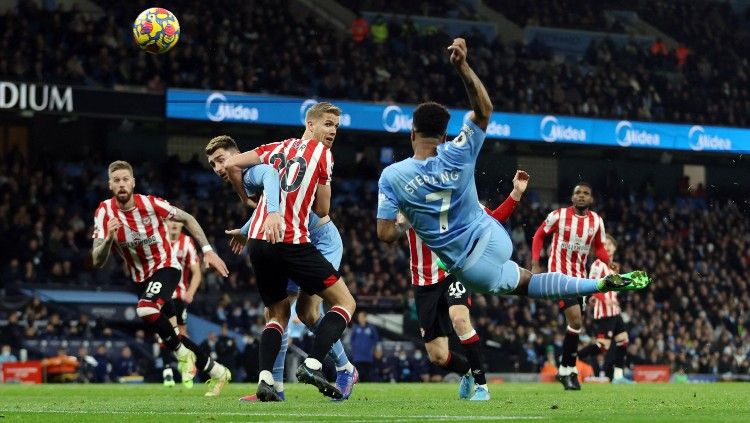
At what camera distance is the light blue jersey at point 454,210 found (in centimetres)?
891

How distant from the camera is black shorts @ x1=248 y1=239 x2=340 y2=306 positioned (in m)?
9.82

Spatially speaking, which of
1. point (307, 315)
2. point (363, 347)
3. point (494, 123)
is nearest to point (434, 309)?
point (307, 315)

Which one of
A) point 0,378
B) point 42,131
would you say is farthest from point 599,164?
point 0,378

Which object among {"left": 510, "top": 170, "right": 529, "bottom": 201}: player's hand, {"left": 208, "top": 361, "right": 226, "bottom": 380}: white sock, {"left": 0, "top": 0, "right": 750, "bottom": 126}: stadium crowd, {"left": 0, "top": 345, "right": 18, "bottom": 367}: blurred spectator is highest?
{"left": 0, "top": 0, "right": 750, "bottom": 126}: stadium crowd

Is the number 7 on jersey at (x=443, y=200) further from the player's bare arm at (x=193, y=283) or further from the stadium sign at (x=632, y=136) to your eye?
the stadium sign at (x=632, y=136)

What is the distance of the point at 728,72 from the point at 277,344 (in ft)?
108

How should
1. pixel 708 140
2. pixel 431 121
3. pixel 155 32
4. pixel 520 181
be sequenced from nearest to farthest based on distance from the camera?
pixel 431 121 < pixel 520 181 < pixel 155 32 < pixel 708 140

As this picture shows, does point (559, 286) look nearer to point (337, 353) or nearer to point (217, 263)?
point (337, 353)

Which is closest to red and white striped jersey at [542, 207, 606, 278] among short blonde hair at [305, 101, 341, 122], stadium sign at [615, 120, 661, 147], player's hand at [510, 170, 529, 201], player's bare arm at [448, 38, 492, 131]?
player's hand at [510, 170, 529, 201]

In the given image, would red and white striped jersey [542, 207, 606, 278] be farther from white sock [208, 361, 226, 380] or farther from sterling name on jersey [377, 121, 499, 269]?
sterling name on jersey [377, 121, 499, 269]

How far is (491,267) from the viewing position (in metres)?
8.91

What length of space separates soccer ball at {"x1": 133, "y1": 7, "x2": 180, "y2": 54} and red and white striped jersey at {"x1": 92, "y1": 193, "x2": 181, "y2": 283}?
388 centimetres

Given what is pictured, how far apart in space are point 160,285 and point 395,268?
55.5 ft

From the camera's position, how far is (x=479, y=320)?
2894cm
